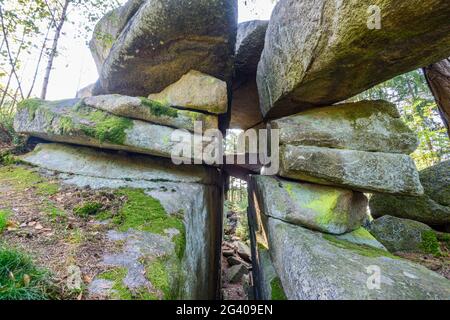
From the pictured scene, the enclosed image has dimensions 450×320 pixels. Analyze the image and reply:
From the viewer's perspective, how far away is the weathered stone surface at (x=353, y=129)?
4496 millimetres

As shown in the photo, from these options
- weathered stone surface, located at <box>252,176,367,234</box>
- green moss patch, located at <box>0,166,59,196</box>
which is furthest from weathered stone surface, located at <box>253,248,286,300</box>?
green moss patch, located at <box>0,166,59,196</box>

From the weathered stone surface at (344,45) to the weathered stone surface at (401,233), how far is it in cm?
367

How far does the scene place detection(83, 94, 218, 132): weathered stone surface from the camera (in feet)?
17.6

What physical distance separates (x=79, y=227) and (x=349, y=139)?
4949mm

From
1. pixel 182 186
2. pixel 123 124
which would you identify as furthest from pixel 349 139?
pixel 123 124

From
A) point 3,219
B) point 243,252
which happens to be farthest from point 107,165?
point 243,252

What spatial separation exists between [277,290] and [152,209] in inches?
104

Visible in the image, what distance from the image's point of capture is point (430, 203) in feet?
19.9

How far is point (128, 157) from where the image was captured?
5.65m

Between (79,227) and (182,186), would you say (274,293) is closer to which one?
(182,186)

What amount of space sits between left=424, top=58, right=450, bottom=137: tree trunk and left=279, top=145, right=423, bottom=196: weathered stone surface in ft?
9.47

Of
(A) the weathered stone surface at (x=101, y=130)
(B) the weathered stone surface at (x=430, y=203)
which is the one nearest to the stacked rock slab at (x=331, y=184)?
(A) the weathered stone surface at (x=101, y=130)

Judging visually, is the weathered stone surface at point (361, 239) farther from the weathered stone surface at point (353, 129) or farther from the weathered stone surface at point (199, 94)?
the weathered stone surface at point (199, 94)

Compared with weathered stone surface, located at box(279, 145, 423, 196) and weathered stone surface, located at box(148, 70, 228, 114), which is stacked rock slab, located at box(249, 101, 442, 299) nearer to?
weathered stone surface, located at box(279, 145, 423, 196)
